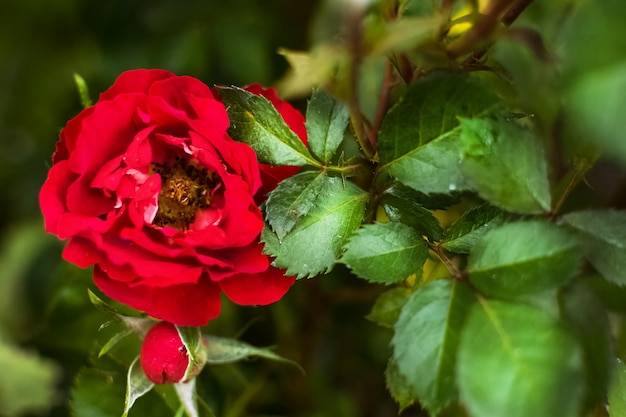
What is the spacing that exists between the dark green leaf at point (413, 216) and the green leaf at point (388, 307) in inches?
2.5

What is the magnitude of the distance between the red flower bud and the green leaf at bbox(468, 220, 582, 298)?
0.18 metres

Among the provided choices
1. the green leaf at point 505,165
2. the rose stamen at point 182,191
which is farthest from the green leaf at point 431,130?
the rose stamen at point 182,191

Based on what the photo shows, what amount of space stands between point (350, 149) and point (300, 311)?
0.59ft

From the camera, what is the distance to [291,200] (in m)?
0.35

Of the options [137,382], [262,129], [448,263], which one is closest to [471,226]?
[448,263]

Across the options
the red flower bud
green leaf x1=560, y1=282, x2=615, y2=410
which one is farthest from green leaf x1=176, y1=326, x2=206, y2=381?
green leaf x1=560, y1=282, x2=615, y2=410

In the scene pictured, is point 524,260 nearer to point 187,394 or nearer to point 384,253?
point 384,253

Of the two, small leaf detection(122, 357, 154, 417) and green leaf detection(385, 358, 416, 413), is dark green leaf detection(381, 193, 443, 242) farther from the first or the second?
small leaf detection(122, 357, 154, 417)

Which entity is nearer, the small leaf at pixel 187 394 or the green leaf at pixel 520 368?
the green leaf at pixel 520 368

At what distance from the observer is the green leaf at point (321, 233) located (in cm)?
35

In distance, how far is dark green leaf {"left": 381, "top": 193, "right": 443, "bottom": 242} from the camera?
364mm

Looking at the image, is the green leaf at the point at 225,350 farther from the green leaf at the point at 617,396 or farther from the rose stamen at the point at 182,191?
the green leaf at the point at 617,396

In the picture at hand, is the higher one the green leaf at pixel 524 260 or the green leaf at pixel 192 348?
the green leaf at pixel 524 260

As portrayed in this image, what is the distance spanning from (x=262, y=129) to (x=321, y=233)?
7 cm
